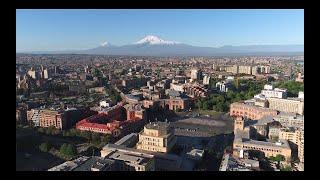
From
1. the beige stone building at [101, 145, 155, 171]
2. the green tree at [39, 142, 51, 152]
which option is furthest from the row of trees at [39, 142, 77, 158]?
the beige stone building at [101, 145, 155, 171]

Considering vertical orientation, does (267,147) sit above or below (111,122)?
below

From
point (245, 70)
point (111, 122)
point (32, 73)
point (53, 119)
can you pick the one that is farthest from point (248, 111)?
point (245, 70)

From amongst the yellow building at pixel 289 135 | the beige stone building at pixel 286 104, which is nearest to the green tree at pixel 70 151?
the yellow building at pixel 289 135

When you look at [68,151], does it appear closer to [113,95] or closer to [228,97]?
[113,95]

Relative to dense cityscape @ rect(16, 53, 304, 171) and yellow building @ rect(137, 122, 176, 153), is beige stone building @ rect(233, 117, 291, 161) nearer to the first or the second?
dense cityscape @ rect(16, 53, 304, 171)
